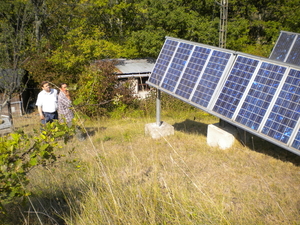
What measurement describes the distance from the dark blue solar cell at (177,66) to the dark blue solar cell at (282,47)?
5449 mm

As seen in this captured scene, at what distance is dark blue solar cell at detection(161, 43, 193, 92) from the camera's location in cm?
804

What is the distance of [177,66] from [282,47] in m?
6.33

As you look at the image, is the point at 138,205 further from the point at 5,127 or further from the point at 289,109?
the point at 5,127

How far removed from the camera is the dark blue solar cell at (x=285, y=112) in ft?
→ 16.8

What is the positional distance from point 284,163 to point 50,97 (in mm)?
6828

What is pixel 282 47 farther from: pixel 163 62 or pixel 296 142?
pixel 296 142

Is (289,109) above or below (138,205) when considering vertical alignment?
above

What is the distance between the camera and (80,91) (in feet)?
48.0

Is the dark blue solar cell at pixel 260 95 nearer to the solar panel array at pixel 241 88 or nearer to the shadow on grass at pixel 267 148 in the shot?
the solar panel array at pixel 241 88

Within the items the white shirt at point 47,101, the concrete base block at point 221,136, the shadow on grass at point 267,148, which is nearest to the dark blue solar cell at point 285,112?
the shadow on grass at point 267,148

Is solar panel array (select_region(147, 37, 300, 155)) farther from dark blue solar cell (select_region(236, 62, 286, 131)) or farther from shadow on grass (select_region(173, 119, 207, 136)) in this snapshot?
shadow on grass (select_region(173, 119, 207, 136))

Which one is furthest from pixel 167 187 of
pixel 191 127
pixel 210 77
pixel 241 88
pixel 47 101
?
pixel 191 127

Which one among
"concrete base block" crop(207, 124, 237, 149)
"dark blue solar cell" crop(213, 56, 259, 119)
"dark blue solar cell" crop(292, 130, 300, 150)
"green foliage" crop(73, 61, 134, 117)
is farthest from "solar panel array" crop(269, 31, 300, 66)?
"green foliage" crop(73, 61, 134, 117)

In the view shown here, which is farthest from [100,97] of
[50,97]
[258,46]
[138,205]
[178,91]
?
[258,46]
